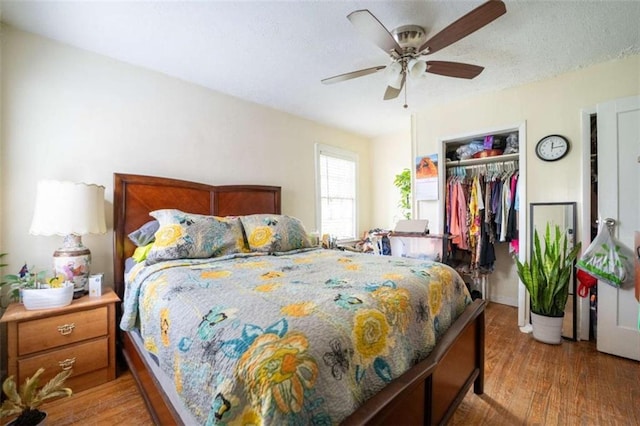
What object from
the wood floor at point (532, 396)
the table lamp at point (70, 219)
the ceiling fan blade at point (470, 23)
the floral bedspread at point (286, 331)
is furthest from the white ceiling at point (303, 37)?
the wood floor at point (532, 396)

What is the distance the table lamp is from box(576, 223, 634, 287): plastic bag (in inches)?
151

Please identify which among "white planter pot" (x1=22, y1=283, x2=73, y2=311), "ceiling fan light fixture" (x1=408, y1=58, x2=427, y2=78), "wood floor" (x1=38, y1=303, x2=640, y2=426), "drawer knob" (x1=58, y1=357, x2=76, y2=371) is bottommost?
"wood floor" (x1=38, y1=303, x2=640, y2=426)

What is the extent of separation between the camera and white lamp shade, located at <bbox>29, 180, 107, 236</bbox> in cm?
176

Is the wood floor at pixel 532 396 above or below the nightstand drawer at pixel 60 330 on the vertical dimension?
below

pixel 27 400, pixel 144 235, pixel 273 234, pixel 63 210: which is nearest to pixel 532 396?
pixel 273 234

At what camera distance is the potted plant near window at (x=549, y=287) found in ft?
7.87

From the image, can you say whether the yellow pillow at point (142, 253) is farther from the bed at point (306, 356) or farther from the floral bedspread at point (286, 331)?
the floral bedspread at point (286, 331)

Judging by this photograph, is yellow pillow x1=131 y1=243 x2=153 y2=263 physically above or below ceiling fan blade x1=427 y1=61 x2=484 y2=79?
below

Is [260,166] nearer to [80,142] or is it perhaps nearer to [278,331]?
[80,142]

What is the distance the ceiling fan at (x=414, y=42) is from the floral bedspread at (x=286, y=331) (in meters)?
1.39

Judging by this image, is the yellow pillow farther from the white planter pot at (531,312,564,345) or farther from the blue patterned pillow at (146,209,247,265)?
the white planter pot at (531,312,564,345)

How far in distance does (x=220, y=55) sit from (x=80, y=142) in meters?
1.30

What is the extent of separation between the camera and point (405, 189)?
4.24 m

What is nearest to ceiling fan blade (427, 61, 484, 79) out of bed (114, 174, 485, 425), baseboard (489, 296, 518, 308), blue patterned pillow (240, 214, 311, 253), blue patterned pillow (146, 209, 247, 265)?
bed (114, 174, 485, 425)
